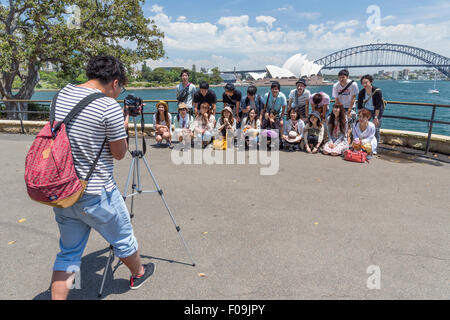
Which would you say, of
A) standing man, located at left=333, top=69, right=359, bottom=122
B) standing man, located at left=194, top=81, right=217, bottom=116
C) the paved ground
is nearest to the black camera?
the paved ground

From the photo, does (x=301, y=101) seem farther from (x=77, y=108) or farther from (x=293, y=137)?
(x=77, y=108)

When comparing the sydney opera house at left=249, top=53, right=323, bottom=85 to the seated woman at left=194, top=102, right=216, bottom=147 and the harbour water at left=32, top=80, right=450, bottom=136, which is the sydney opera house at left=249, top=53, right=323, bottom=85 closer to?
the harbour water at left=32, top=80, right=450, bottom=136

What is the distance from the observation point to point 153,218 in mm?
4141

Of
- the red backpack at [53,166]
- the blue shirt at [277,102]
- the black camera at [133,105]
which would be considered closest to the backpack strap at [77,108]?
the red backpack at [53,166]

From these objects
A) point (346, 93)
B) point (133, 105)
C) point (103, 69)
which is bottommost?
point (133, 105)

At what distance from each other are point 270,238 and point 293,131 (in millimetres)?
4664

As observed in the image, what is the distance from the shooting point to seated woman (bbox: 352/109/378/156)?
275 inches

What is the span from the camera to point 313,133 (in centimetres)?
768

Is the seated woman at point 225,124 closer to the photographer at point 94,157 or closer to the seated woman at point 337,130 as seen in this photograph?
the seated woman at point 337,130

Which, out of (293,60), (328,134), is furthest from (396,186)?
(293,60)

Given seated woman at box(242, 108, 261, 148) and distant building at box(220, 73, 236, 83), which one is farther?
distant building at box(220, 73, 236, 83)

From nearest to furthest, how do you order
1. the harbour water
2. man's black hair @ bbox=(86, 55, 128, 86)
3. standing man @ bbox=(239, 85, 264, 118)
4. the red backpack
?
1. the red backpack
2. man's black hair @ bbox=(86, 55, 128, 86)
3. standing man @ bbox=(239, 85, 264, 118)
4. the harbour water

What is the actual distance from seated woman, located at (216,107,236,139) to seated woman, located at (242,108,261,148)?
0.99 feet

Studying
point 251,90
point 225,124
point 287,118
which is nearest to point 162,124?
point 225,124
